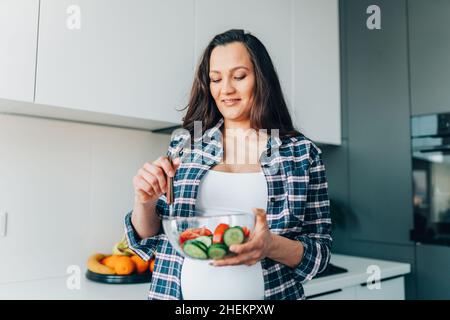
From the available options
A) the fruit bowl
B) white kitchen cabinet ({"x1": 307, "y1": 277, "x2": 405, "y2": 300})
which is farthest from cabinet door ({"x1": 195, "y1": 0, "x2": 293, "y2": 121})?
the fruit bowl

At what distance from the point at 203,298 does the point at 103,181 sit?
0.84m

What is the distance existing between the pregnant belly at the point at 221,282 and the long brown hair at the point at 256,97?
311mm

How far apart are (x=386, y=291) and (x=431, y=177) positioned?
0.47m

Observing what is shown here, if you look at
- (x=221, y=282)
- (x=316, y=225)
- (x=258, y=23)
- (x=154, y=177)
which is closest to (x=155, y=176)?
(x=154, y=177)

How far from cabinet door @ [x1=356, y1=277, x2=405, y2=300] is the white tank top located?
88 centimetres

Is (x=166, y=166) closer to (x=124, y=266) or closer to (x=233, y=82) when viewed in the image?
(x=233, y=82)

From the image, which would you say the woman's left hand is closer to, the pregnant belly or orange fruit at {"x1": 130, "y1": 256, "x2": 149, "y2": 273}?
the pregnant belly

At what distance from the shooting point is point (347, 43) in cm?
200

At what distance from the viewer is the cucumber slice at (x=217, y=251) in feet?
2.12

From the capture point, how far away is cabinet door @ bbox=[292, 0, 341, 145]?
181cm

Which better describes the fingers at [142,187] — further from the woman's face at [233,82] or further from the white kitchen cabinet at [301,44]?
the white kitchen cabinet at [301,44]

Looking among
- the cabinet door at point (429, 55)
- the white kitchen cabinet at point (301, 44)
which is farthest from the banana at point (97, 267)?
the cabinet door at point (429, 55)

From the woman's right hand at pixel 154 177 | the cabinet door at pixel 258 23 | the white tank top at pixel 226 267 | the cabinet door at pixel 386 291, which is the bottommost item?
the cabinet door at pixel 386 291
